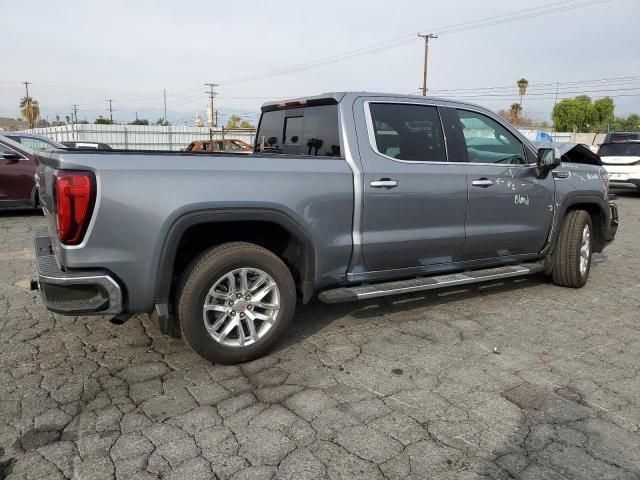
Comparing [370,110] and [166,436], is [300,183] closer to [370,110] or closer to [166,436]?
[370,110]

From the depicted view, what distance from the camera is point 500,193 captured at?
4.76 metres

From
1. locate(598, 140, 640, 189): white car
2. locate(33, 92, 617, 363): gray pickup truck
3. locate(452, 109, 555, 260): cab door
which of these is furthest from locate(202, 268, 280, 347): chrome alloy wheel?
locate(598, 140, 640, 189): white car

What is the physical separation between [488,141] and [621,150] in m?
12.4

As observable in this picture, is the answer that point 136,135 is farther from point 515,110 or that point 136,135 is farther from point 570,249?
point 515,110

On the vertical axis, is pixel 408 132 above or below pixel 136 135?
below

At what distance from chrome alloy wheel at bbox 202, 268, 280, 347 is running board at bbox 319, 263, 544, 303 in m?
0.43

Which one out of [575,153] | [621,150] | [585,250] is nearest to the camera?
[585,250]

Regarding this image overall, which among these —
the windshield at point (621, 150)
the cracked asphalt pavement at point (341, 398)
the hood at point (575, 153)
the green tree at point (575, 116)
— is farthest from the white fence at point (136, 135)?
the green tree at point (575, 116)

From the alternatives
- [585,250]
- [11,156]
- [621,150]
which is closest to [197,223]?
[585,250]

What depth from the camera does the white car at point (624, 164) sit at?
14656mm

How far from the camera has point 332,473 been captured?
98.7 inches

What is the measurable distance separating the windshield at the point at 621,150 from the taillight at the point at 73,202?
15.5 meters

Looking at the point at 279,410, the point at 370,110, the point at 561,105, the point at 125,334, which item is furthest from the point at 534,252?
the point at 561,105

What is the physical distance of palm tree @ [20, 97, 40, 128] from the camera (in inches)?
3794
